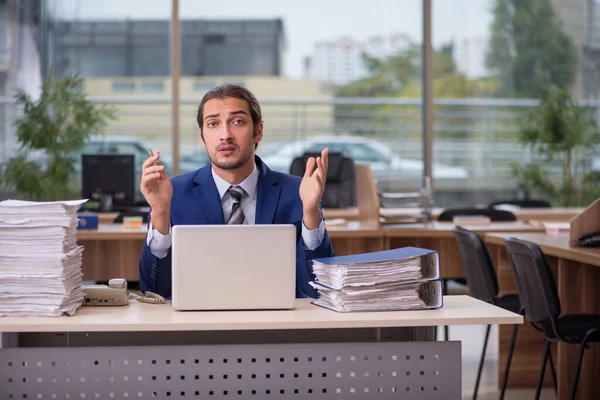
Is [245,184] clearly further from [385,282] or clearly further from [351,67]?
[351,67]

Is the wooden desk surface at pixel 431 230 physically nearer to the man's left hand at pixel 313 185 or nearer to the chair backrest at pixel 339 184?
the chair backrest at pixel 339 184

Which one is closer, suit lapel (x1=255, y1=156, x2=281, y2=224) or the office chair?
suit lapel (x1=255, y1=156, x2=281, y2=224)

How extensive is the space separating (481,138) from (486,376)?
430 centimetres

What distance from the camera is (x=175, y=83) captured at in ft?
29.7

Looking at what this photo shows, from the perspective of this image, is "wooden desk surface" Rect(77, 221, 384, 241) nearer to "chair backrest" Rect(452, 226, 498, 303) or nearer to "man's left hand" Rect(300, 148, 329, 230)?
"chair backrest" Rect(452, 226, 498, 303)

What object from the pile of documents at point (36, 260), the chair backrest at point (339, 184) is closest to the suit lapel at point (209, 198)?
the pile of documents at point (36, 260)

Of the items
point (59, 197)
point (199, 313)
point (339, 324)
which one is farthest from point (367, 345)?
point (59, 197)

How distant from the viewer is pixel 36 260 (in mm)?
2561

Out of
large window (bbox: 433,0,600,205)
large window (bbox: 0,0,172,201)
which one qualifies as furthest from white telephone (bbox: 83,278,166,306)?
large window (bbox: 433,0,600,205)

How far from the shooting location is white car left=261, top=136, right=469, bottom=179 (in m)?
9.44

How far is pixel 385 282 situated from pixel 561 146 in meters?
6.66

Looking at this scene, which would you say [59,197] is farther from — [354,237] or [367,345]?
[367,345]

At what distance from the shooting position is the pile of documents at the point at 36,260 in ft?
8.31

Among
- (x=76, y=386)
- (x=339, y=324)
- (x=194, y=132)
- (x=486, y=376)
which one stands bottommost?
(x=486, y=376)
